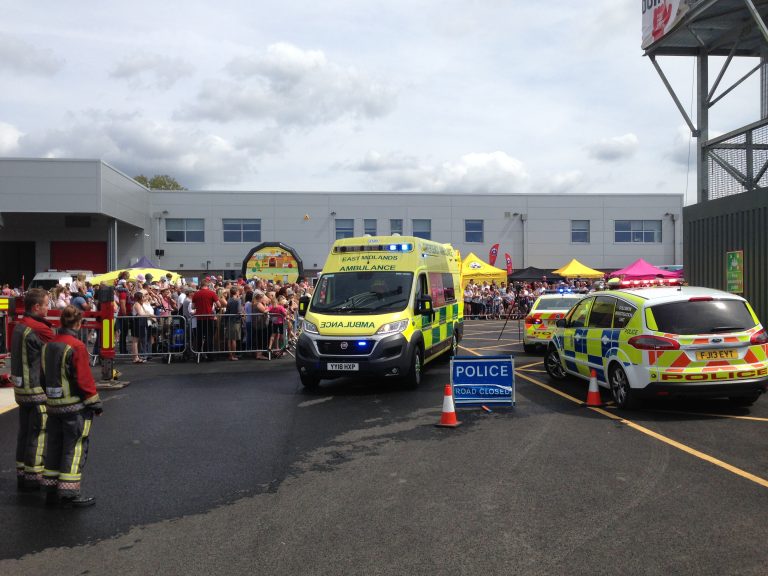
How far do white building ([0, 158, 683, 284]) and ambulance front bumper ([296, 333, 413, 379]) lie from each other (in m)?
32.8

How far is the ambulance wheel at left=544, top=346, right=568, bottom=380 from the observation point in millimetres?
12133

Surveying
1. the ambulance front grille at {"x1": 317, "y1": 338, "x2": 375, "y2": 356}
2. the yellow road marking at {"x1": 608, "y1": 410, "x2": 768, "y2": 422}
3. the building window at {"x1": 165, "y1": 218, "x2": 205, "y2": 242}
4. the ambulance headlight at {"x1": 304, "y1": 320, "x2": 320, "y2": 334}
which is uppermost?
the building window at {"x1": 165, "y1": 218, "x2": 205, "y2": 242}

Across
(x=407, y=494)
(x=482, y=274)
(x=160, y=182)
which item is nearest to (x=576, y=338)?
(x=407, y=494)

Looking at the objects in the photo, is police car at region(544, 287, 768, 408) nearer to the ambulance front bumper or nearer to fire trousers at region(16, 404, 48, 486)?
the ambulance front bumper

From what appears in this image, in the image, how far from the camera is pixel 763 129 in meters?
13.7

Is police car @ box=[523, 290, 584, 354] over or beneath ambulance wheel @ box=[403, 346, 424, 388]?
over

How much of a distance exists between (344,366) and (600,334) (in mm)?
3962

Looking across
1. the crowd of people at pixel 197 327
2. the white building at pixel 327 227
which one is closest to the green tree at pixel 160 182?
the white building at pixel 327 227

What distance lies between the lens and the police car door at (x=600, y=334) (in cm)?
969

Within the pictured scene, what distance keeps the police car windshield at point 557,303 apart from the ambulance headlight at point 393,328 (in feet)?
22.5

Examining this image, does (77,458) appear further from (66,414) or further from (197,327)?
(197,327)

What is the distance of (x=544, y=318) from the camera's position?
16578 millimetres

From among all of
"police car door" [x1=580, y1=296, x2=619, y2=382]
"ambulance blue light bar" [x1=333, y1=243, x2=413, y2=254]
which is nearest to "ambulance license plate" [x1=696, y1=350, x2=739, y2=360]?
"police car door" [x1=580, y1=296, x2=619, y2=382]

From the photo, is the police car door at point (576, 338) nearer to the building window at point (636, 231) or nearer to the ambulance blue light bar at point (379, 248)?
the ambulance blue light bar at point (379, 248)
